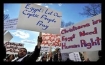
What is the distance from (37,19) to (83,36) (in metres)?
1.05

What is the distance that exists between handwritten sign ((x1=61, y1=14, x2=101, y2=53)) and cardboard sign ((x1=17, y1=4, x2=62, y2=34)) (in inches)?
15.8

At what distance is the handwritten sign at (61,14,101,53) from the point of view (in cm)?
348

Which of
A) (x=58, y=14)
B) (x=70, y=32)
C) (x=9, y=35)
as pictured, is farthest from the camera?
(x=9, y=35)

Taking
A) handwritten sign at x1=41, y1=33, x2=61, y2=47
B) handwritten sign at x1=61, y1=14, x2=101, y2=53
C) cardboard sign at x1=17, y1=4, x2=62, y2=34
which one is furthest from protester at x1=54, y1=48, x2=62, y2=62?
handwritten sign at x1=61, y1=14, x2=101, y2=53

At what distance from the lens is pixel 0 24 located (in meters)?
2.39

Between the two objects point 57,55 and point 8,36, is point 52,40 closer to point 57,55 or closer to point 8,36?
point 57,55

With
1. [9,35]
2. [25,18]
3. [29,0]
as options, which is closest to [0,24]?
[29,0]

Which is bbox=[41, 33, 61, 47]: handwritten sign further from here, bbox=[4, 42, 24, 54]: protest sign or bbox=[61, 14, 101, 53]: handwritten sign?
bbox=[61, 14, 101, 53]: handwritten sign

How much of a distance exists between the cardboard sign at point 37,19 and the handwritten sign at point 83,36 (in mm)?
400

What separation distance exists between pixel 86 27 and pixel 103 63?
136cm

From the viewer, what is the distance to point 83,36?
12.0 feet

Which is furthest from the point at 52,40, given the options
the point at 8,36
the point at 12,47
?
the point at 12,47

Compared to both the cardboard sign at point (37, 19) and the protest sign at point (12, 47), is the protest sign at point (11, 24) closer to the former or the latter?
the cardboard sign at point (37, 19)

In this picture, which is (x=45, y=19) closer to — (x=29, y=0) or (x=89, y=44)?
(x=89, y=44)
